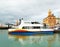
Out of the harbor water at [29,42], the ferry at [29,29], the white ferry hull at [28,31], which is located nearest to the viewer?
the harbor water at [29,42]

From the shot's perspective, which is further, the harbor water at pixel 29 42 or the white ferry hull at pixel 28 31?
the white ferry hull at pixel 28 31

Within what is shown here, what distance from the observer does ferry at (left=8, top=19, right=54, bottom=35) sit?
37.9 meters

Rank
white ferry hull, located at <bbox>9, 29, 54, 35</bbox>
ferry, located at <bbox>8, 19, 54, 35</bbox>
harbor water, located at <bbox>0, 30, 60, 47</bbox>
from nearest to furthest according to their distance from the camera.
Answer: harbor water, located at <bbox>0, 30, 60, 47</bbox>, white ferry hull, located at <bbox>9, 29, 54, 35</bbox>, ferry, located at <bbox>8, 19, 54, 35</bbox>

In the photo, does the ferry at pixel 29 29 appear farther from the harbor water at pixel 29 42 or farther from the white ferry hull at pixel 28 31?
the harbor water at pixel 29 42

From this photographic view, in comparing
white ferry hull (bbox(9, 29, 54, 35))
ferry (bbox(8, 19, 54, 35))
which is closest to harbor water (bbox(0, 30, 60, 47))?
white ferry hull (bbox(9, 29, 54, 35))

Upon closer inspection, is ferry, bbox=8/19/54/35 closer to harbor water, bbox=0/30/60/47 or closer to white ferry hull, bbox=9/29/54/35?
white ferry hull, bbox=9/29/54/35

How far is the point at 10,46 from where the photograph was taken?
18.1 metres

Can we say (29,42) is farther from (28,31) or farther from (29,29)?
(29,29)

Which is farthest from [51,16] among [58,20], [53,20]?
[58,20]

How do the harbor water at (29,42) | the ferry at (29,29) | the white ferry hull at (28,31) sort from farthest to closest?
1. the ferry at (29,29)
2. the white ferry hull at (28,31)
3. the harbor water at (29,42)

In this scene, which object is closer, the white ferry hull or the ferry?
the white ferry hull

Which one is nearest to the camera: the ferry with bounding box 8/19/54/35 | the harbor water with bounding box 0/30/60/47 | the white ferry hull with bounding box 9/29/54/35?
the harbor water with bounding box 0/30/60/47

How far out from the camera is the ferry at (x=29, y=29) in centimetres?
3791

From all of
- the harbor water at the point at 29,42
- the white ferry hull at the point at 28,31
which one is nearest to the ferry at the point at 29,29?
the white ferry hull at the point at 28,31
